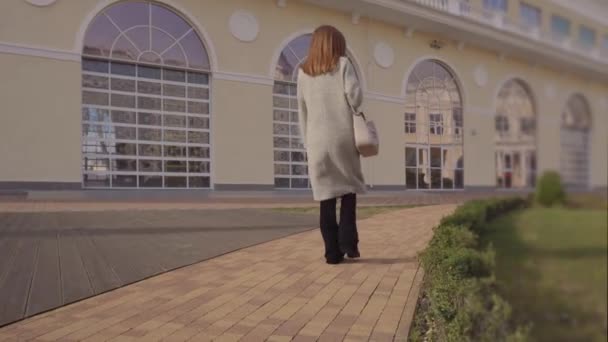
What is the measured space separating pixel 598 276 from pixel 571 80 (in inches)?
68.2

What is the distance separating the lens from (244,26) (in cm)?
1138

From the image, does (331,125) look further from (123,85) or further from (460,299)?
(123,85)

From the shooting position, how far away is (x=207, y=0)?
35.7 ft

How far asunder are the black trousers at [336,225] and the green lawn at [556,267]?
0.94m

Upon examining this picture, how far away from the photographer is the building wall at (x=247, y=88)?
438 centimetres

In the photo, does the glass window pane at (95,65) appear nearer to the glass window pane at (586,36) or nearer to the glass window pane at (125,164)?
the glass window pane at (125,164)

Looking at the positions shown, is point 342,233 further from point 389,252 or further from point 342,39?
point 342,39

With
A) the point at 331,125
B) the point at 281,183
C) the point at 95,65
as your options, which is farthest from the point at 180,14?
the point at 331,125

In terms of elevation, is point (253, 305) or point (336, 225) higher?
point (336, 225)

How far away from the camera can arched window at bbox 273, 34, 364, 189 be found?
1179 centimetres

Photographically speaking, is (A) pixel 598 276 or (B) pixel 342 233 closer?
(B) pixel 342 233

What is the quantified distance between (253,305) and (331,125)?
125cm

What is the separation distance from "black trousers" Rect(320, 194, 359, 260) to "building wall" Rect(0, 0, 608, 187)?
1179 millimetres

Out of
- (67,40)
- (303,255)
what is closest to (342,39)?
(303,255)
